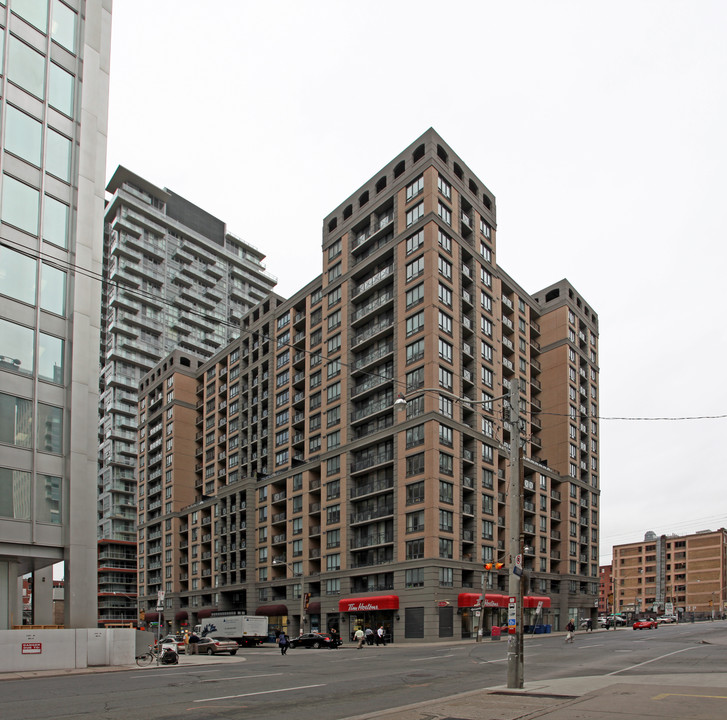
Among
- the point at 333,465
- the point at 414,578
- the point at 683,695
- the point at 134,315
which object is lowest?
the point at 414,578

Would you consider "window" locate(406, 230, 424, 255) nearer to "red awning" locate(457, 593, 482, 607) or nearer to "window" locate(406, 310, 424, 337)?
"window" locate(406, 310, 424, 337)

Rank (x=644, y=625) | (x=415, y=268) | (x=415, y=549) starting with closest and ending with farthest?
(x=415, y=549)
(x=415, y=268)
(x=644, y=625)

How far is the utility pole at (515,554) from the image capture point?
17625 millimetres

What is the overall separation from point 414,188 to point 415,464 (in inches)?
1102

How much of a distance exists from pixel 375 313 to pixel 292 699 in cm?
5849

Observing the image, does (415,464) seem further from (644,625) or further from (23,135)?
(23,135)

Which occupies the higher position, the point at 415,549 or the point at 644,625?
the point at 415,549

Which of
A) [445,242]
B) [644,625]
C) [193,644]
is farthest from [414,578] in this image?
[644,625]

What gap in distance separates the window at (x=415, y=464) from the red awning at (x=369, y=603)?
36.4ft

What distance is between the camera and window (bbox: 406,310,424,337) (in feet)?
218

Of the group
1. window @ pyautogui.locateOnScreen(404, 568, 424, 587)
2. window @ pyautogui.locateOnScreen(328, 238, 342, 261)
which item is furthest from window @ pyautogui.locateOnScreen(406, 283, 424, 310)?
window @ pyautogui.locateOnScreen(404, 568, 424, 587)

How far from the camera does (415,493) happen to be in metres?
63.0

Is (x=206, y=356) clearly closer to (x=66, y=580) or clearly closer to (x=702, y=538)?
(x=66, y=580)

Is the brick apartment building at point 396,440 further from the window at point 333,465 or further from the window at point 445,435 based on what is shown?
the window at point 333,465
